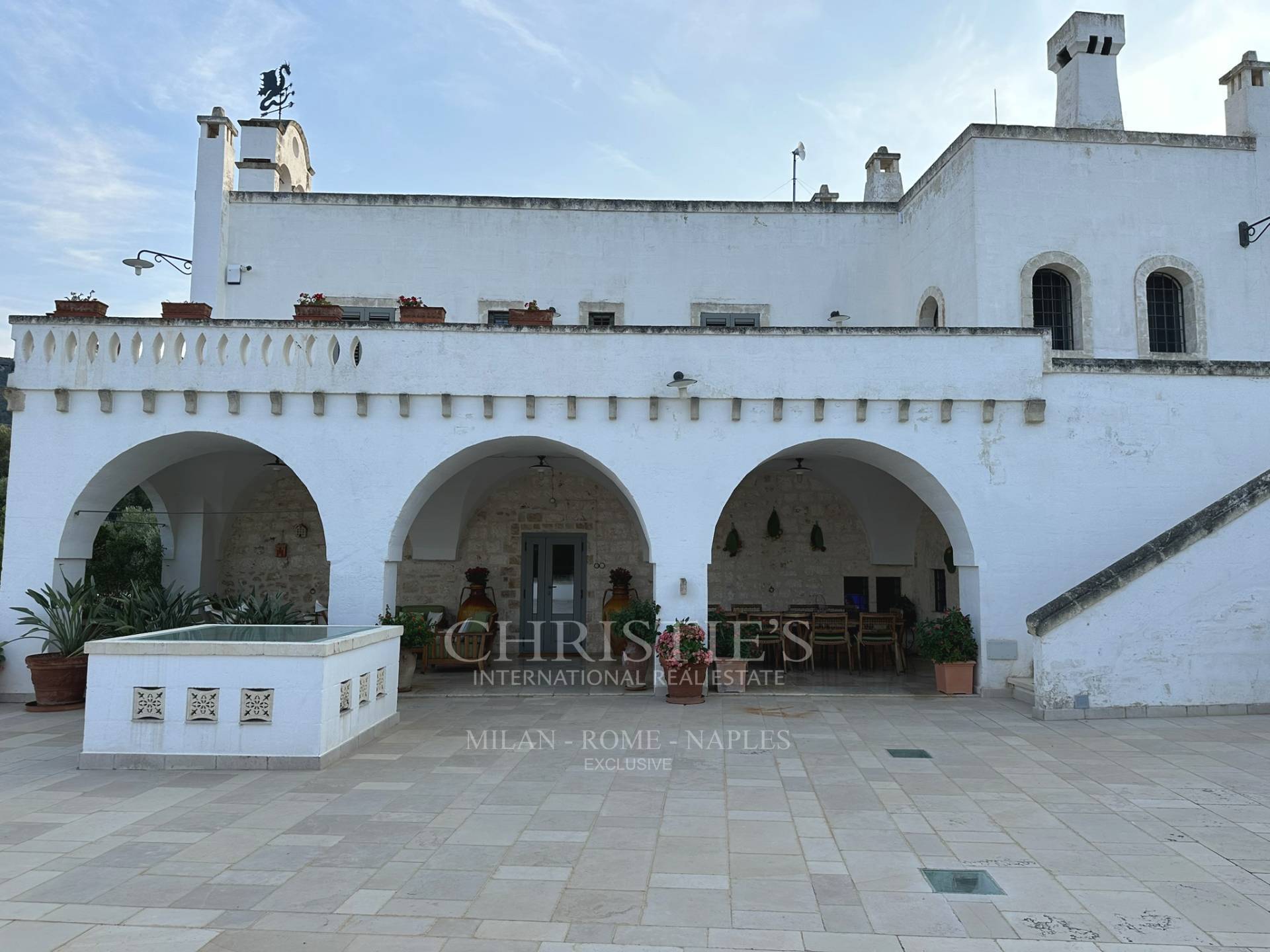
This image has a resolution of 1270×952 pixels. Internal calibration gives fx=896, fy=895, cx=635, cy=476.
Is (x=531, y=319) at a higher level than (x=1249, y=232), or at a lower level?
lower

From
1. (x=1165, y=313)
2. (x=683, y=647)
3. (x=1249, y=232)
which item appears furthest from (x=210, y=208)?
(x=1249, y=232)

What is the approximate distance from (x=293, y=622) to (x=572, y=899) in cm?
748

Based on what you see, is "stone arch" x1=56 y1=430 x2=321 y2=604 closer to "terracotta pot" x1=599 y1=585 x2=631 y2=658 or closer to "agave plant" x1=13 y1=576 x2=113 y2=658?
"agave plant" x1=13 y1=576 x2=113 y2=658

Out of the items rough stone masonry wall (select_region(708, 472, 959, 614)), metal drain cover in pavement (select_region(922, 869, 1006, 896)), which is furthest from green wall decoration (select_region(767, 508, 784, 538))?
metal drain cover in pavement (select_region(922, 869, 1006, 896))

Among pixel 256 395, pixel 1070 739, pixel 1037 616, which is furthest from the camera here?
pixel 256 395

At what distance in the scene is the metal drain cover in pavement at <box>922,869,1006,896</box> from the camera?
469 centimetres

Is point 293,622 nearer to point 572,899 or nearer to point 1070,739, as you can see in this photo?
point 572,899

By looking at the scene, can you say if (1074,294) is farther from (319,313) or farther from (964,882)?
(964,882)

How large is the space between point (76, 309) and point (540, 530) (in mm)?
7206

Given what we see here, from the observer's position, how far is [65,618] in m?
10.2

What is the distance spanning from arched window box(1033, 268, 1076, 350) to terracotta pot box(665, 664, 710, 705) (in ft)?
24.8

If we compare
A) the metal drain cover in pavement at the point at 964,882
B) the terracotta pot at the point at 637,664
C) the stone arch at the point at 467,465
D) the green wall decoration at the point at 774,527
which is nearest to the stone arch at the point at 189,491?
the stone arch at the point at 467,465

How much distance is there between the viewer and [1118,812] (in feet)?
19.9

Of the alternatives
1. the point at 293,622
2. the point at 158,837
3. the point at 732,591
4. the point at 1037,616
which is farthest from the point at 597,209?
the point at 158,837
